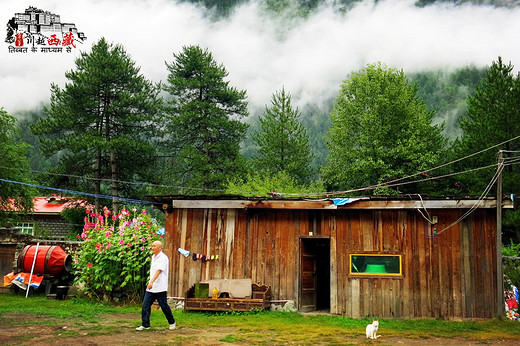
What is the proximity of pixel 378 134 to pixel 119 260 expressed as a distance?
2378cm

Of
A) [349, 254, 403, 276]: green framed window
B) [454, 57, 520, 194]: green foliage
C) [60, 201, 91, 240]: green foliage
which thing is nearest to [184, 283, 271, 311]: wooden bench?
[349, 254, 403, 276]: green framed window

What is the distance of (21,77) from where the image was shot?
174 metres

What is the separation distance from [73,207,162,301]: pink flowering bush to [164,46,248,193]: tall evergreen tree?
1902cm

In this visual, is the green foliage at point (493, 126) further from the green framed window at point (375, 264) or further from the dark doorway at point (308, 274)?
the dark doorway at point (308, 274)

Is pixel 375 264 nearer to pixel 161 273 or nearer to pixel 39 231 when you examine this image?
pixel 161 273

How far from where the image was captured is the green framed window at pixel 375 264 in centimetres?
1244

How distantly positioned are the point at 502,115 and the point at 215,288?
67.5ft

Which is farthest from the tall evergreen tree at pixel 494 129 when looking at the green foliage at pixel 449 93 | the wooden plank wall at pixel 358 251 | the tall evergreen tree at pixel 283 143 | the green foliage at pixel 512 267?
the green foliage at pixel 449 93

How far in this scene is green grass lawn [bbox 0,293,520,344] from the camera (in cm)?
937

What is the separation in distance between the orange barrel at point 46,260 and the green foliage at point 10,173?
6588 millimetres

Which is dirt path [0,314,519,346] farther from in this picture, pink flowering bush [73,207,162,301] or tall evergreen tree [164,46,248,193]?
tall evergreen tree [164,46,248,193]

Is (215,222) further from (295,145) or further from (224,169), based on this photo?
(295,145)

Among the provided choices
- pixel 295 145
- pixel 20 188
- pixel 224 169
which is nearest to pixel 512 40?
pixel 295 145

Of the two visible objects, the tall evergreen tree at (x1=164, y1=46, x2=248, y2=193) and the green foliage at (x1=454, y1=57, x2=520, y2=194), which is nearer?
the green foliage at (x1=454, y1=57, x2=520, y2=194)
